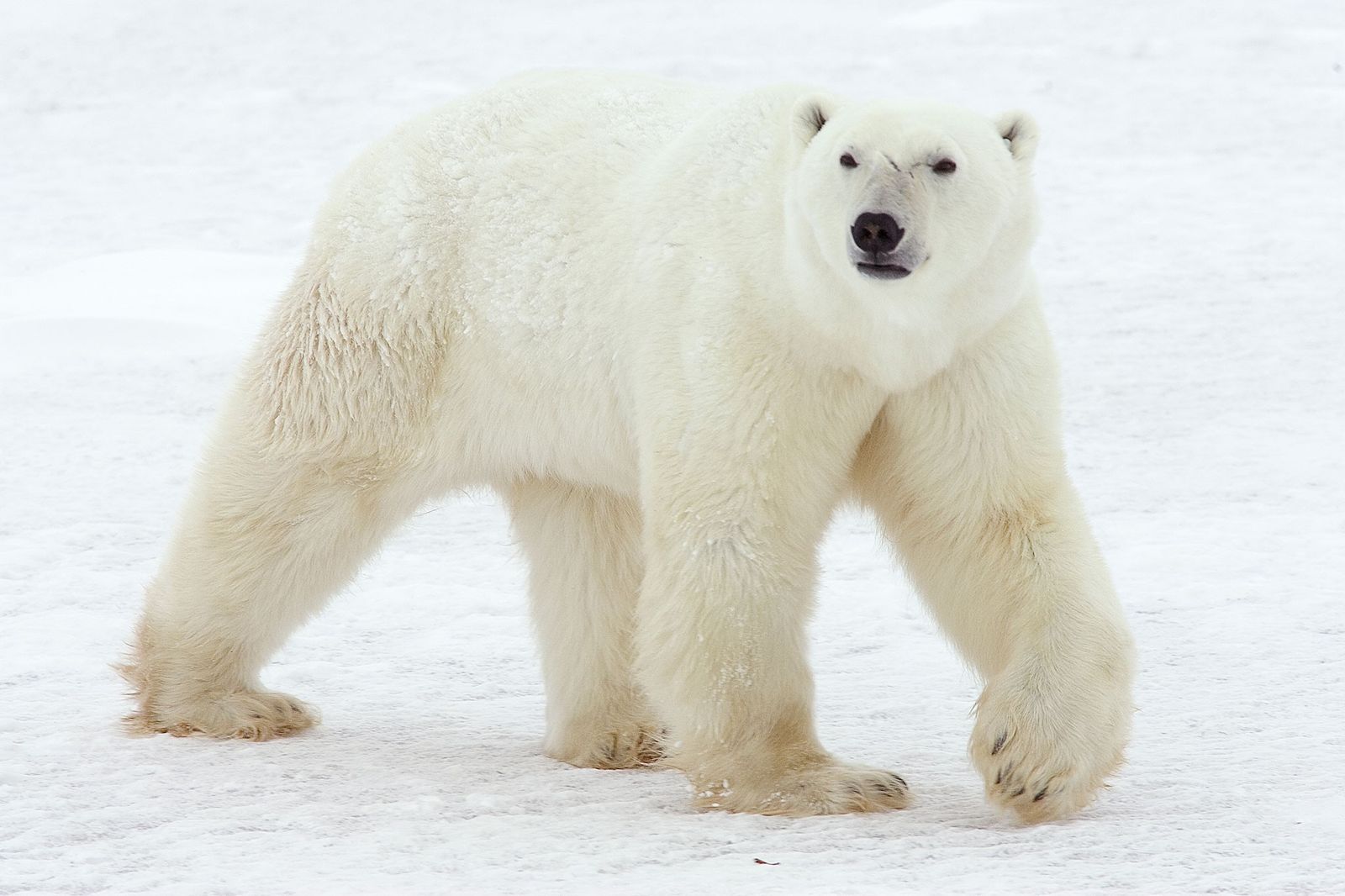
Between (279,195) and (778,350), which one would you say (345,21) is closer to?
(279,195)

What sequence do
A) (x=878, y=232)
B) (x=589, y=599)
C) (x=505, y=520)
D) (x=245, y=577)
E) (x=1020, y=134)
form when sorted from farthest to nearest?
(x=505, y=520), (x=589, y=599), (x=245, y=577), (x=1020, y=134), (x=878, y=232)

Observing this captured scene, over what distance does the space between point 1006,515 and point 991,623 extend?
0.73 ft

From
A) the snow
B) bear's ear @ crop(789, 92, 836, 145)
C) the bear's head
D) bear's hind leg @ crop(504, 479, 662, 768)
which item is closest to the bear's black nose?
the bear's head

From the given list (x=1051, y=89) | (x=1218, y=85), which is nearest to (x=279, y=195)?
(x=1051, y=89)

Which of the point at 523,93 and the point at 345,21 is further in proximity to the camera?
the point at 345,21

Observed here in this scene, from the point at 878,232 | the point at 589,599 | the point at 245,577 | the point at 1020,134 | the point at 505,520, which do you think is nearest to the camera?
the point at 878,232

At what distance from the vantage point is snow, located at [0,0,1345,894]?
3.09 m

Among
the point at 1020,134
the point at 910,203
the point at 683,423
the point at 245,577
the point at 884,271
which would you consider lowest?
the point at 245,577

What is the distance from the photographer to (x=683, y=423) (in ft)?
11.0

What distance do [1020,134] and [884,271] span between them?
483 mm

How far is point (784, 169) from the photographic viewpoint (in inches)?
134

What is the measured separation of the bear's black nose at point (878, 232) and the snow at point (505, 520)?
3.37 ft

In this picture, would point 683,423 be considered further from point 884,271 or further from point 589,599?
point 589,599

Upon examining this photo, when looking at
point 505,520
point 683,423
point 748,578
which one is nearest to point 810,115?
point 683,423
